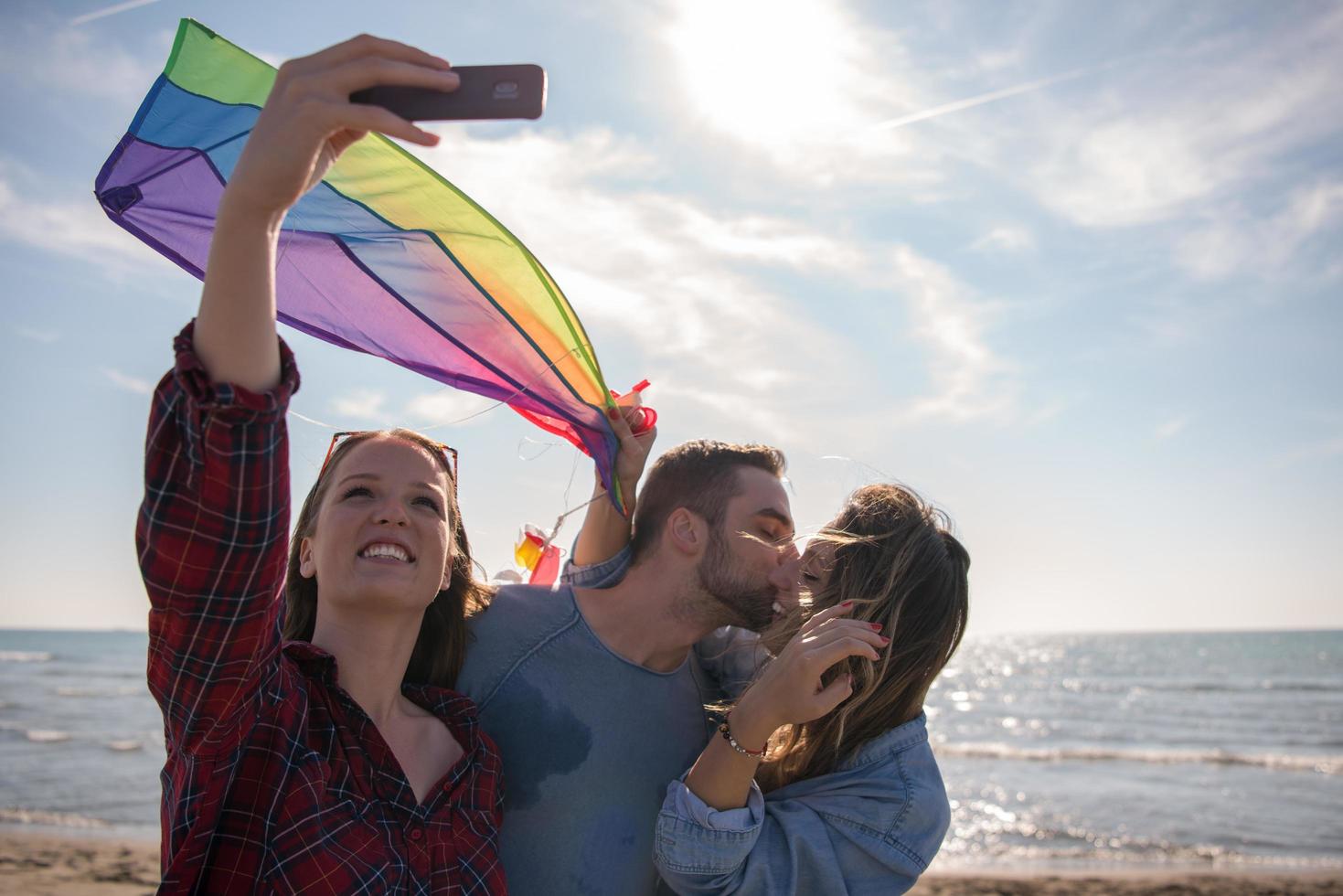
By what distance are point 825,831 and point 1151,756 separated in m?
16.7

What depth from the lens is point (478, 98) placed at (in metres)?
1.47

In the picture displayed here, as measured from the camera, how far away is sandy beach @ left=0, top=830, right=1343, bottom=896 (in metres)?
8.57

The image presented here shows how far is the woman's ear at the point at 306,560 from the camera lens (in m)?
2.86

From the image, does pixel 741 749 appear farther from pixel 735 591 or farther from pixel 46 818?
pixel 46 818

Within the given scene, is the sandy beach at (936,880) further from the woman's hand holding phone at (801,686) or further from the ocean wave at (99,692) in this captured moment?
the ocean wave at (99,692)

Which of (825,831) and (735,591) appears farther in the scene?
(735,591)

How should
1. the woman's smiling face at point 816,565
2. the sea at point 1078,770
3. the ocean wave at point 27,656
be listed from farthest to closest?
1. the ocean wave at point 27,656
2. the sea at point 1078,770
3. the woman's smiling face at point 816,565

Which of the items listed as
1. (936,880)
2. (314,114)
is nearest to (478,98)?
(314,114)

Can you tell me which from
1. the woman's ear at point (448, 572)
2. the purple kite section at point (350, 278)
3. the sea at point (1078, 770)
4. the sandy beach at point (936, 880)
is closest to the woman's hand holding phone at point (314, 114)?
the purple kite section at point (350, 278)

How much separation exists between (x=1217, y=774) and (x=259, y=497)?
16.9m

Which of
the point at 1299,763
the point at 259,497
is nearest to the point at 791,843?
the point at 259,497

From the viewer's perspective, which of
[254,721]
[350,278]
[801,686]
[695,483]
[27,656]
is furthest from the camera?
[27,656]

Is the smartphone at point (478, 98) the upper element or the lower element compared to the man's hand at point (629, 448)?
upper

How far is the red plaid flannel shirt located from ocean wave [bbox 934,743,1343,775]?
16314 mm
